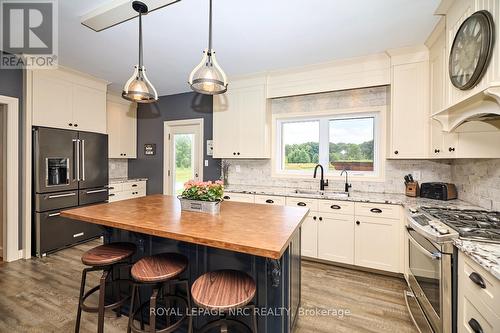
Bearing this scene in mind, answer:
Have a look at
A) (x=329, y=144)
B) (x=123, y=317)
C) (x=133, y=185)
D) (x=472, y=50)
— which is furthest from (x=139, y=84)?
(x=133, y=185)

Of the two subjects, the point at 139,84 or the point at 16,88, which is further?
the point at 16,88

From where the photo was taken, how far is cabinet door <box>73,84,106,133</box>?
359 cm

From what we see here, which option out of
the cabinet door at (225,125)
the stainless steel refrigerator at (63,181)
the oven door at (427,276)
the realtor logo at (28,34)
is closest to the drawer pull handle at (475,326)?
the oven door at (427,276)

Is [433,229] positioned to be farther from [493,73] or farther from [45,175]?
[45,175]

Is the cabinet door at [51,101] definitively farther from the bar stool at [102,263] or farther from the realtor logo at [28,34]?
the bar stool at [102,263]

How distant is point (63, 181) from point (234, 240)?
11.1 ft

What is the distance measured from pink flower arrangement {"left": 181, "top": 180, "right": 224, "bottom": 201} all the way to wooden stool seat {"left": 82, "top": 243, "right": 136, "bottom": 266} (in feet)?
1.97

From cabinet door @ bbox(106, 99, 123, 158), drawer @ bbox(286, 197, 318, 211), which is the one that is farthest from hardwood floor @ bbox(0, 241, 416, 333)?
cabinet door @ bbox(106, 99, 123, 158)

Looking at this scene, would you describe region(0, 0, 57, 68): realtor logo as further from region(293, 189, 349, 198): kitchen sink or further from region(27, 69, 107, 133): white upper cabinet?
region(293, 189, 349, 198): kitchen sink

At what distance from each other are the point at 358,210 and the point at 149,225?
2.34 metres

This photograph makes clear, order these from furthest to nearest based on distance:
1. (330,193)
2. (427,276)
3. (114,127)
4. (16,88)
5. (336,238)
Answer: (114,127)
(330,193)
(16,88)
(336,238)
(427,276)

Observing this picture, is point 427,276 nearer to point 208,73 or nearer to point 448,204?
point 448,204

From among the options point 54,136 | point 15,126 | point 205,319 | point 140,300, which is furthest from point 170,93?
point 205,319

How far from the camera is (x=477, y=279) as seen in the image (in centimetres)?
116
